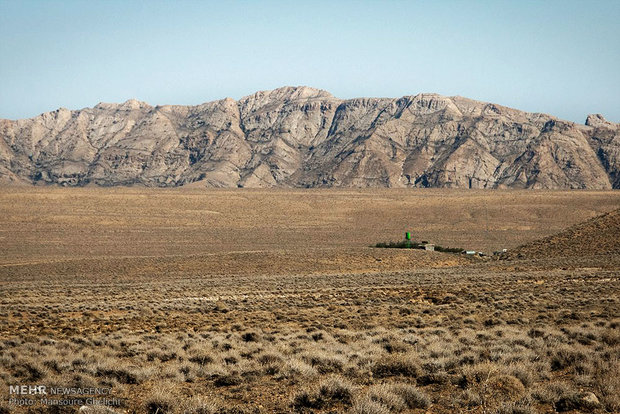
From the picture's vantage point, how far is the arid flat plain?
379 inches

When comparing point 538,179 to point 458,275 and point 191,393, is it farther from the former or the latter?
point 191,393

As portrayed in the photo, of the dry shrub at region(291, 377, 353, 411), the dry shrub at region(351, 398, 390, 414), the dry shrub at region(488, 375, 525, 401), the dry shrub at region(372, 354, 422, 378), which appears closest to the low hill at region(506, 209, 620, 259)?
the dry shrub at region(372, 354, 422, 378)

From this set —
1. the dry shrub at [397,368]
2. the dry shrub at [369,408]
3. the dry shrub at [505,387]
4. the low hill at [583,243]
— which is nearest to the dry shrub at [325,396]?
the dry shrub at [369,408]

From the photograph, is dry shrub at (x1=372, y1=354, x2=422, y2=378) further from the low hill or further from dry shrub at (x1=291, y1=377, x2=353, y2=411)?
the low hill

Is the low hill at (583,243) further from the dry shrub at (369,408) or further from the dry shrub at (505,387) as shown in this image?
the dry shrub at (369,408)

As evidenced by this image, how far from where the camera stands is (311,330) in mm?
17266

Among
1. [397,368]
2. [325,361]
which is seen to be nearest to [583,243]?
[397,368]

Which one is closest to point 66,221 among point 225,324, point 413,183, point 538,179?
point 225,324

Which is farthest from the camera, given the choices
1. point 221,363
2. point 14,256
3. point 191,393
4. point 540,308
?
point 14,256

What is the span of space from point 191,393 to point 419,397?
366cm

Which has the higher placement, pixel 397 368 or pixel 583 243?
pixel 397 368

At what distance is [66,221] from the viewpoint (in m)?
80.4

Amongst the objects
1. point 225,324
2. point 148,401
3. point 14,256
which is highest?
point 148,401

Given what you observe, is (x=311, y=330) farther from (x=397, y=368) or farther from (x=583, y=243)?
(x=583, y=243)
